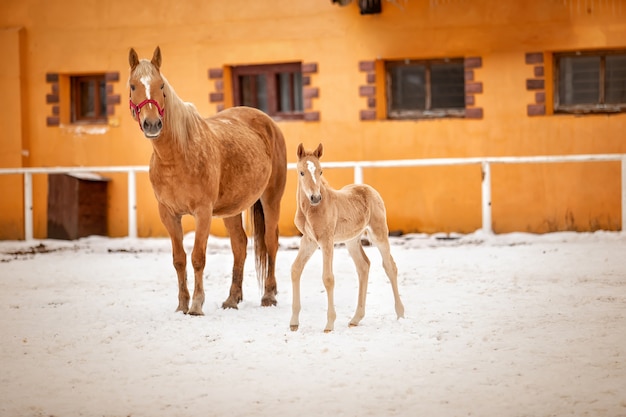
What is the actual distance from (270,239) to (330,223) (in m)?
1.91

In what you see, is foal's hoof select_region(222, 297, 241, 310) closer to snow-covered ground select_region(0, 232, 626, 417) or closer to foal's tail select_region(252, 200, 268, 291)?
snow-covered ground select_region(0, 232, 626, 417)

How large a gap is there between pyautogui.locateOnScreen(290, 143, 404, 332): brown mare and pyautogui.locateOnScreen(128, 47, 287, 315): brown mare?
3.74ft

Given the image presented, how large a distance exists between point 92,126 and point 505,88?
7.32 meters

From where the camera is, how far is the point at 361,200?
7.05m

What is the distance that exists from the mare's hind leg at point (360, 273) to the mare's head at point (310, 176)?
68 cm

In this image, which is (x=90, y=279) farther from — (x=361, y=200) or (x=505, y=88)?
(x=505, y=88)

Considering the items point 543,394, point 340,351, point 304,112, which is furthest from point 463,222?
point 543,394

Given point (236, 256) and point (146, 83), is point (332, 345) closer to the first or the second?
point (236, 256)

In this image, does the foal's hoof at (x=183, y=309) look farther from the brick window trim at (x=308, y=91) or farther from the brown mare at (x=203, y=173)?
the brick window trim at (x=308, y=91)

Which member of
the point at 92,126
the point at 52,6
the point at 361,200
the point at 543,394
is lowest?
the point at 543,394

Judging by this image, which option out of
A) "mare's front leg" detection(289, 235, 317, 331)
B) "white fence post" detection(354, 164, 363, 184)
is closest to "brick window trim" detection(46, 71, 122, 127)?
"white fence post" detection(354, 164, 363, 184)

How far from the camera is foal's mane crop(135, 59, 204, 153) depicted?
7.21m

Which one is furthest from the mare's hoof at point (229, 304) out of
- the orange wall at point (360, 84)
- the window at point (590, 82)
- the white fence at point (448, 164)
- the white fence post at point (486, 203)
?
the window at point (590, 82)

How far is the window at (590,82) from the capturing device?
14.2 meters
